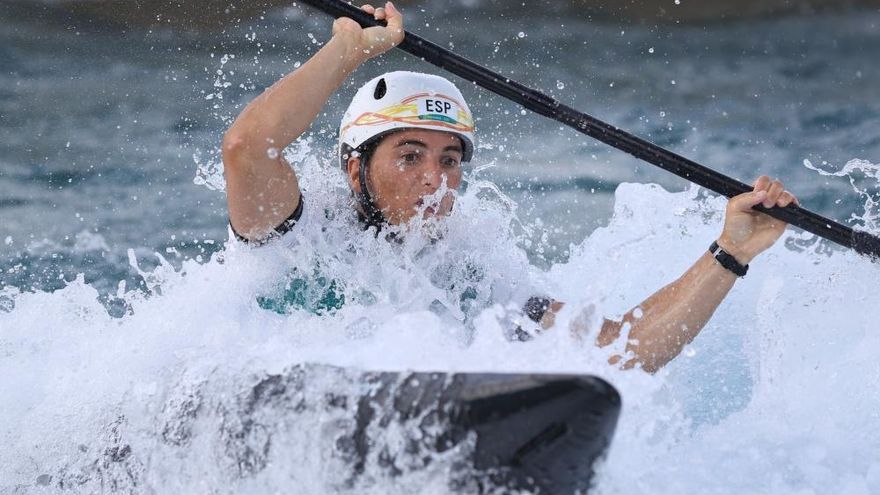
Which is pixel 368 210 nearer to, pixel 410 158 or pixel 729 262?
pixel 410 158

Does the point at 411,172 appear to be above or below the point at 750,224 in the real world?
below

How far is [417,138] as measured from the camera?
3789mm

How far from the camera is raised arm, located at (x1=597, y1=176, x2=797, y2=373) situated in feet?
11.4

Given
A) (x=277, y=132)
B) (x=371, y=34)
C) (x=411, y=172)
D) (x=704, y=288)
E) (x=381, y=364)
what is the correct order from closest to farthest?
(x=381, y=364) → (x=277, y=132) → (x=371, y=34) → (x=704, y=288) → (x=411, y=172)

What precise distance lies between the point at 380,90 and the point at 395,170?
397 mm

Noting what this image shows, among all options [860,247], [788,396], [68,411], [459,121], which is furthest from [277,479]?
[860,247]

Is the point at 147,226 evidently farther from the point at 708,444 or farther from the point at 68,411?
the point at 708,444

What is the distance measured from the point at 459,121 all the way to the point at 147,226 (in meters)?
6.69

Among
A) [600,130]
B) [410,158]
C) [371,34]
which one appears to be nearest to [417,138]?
[410,158]

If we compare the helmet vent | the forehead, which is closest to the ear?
the forehead

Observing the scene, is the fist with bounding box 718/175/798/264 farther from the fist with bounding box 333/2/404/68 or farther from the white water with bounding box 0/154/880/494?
the fist with bounding box 333/2/404/68

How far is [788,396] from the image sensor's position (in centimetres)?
380

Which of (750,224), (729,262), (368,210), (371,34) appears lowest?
(368,210)

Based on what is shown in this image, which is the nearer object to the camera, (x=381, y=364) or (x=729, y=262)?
(x=381, y=364)
